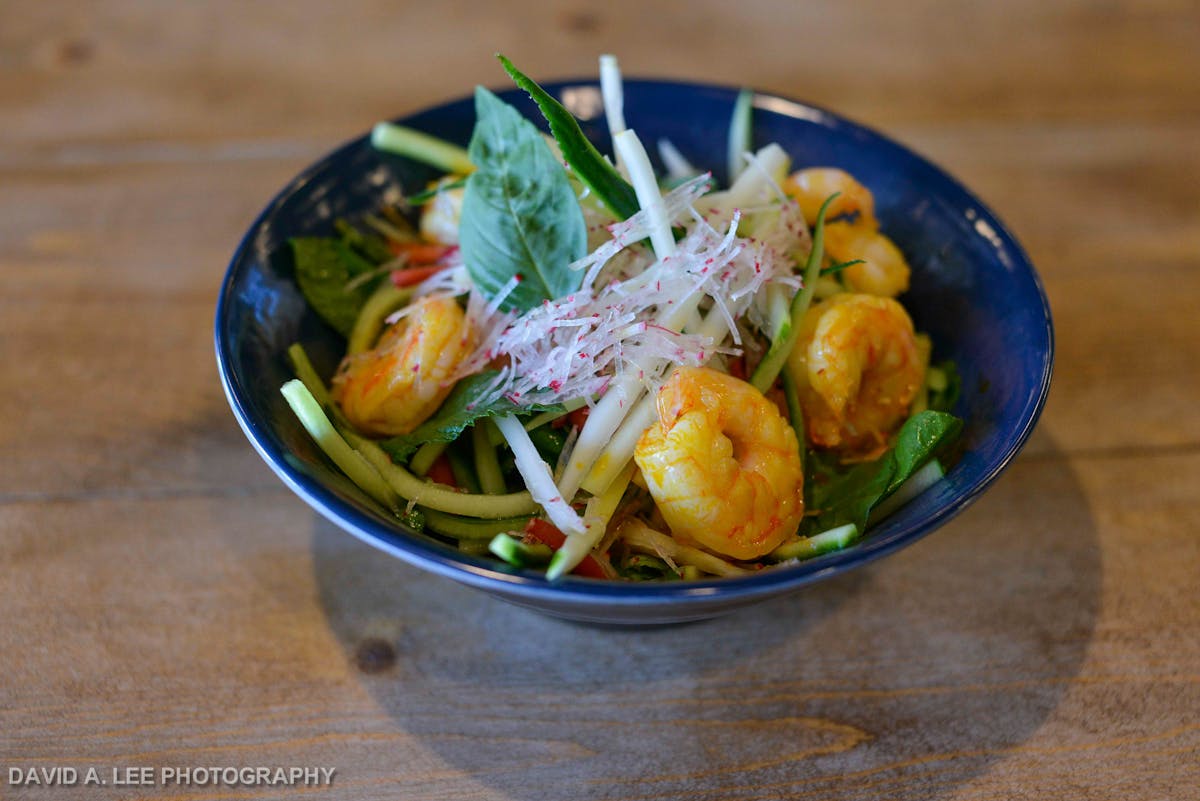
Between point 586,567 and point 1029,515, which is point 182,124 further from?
point 1029,515

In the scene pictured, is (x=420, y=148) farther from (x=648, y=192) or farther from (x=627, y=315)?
(x=627, y=315)

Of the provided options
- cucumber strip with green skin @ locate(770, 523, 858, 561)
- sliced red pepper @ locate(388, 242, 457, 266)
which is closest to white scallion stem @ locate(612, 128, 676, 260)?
sliced red pepper @ locate(388, 242, 457, 266)

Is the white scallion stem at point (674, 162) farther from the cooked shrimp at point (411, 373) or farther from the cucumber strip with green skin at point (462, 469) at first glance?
the cucumber strip with green skin at point (462, 469)

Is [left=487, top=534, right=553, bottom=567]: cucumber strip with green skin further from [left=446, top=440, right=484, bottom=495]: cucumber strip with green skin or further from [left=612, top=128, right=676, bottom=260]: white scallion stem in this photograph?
[left=612, top=128, right=676, bottom=260]: white scallion stem

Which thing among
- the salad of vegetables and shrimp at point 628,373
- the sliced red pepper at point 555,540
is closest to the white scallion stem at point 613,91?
the salad of vegetables and shrimp at point 628,373

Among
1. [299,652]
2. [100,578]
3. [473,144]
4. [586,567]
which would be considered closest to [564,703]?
[586,567]
